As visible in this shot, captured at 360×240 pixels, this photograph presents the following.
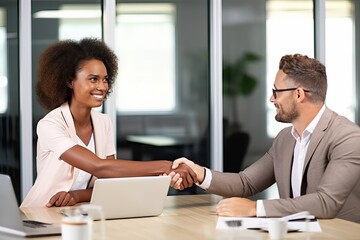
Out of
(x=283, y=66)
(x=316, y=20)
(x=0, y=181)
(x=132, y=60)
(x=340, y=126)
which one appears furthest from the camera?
(x=316, y=20)

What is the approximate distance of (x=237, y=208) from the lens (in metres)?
3.34

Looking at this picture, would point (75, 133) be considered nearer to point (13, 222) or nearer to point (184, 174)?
point (184, 174)

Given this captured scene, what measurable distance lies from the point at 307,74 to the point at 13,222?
1.59 metres

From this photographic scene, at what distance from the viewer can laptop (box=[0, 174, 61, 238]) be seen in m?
3.01

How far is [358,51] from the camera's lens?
22.5 ft

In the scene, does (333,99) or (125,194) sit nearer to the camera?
(125,194)

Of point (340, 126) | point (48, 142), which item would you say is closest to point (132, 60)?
point (48, 142)

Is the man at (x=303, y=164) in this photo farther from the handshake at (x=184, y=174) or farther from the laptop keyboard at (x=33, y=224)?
the laptop keyboard at (x=33, y=224)

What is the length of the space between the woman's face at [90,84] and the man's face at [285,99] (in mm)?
993

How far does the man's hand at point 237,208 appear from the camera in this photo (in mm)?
3320

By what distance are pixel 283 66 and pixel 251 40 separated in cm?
272

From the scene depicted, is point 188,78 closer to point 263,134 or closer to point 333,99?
point 263,134

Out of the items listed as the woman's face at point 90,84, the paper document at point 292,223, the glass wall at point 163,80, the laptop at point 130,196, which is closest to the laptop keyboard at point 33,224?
the laptop at point 130,196

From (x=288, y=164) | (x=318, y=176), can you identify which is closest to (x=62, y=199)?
(x=288, y=164)
